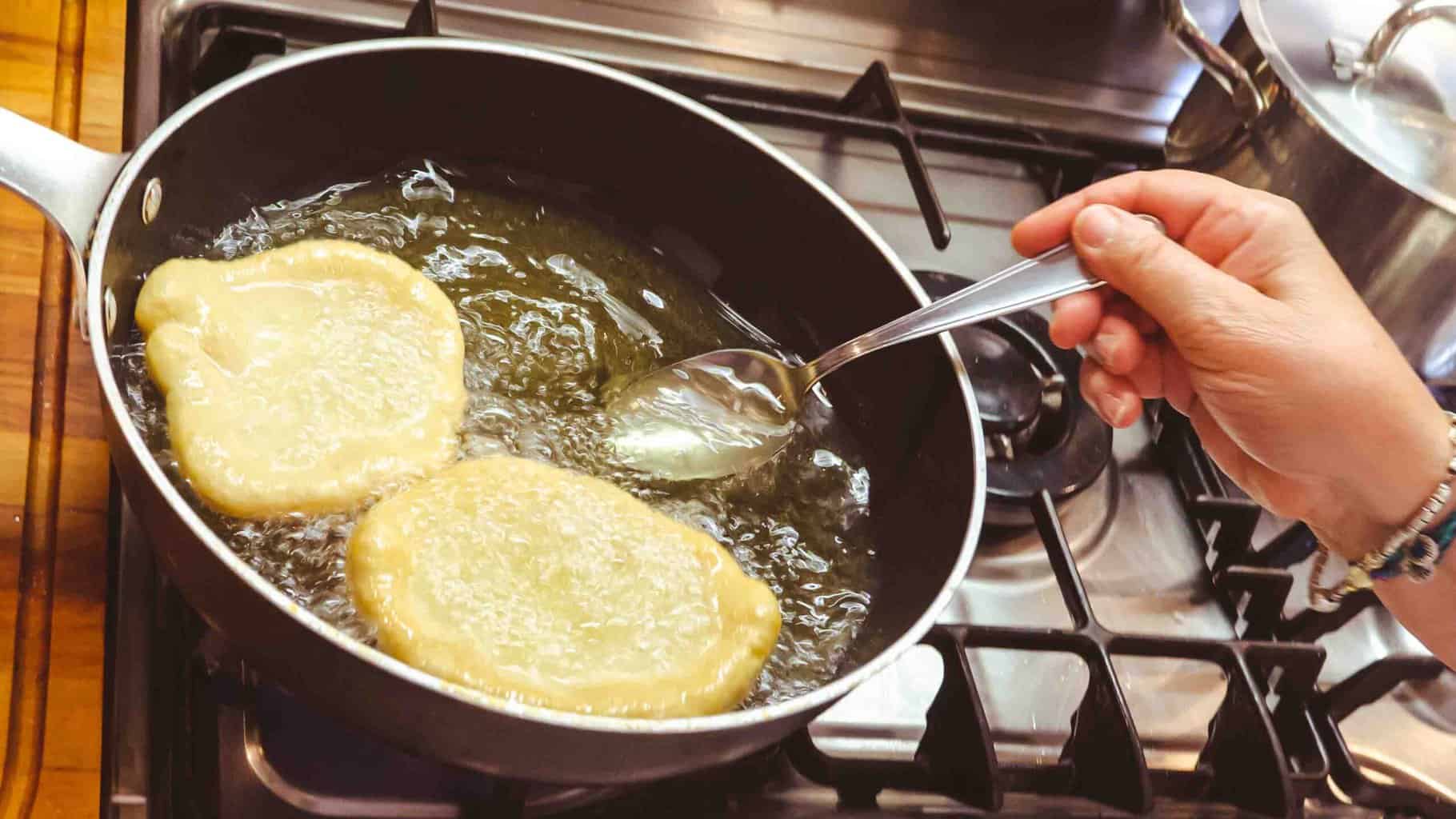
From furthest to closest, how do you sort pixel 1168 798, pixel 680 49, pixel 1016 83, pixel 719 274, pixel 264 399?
pixel 1016 83 < pixel 680 49 < pixel 719 274 < pixel 1168 798 < pixel 264 399

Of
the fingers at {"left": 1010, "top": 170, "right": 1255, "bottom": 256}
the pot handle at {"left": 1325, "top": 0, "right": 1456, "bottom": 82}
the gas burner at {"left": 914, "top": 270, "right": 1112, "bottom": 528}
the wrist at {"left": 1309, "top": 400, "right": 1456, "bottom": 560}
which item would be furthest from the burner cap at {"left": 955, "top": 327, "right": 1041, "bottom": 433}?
the pot handle at {"left": 1325, "top": 0, "right": 1456, "bottom": 82}

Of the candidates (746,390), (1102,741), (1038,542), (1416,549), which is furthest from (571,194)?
(1416,549)

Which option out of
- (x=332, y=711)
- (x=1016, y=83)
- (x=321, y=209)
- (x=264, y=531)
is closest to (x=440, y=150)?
(x=321, y=209)

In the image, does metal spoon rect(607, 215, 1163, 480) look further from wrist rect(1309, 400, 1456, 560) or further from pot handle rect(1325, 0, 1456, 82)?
pot handle rect(1325, 0, 1456, 82)

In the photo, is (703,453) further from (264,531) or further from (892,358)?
(264,531)

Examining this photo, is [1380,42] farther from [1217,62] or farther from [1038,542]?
[1038,542]

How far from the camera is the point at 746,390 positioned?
82cm

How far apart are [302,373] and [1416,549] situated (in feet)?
2.41

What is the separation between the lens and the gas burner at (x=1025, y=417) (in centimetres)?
86

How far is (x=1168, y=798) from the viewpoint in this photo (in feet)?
2.53

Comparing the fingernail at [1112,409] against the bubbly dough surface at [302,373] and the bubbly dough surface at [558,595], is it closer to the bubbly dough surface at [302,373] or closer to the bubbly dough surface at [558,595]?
the bubbly dough surface at [558,595]

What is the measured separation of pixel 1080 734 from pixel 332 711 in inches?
18.9

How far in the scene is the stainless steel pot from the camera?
34.7 inches

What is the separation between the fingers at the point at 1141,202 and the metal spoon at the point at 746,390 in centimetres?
4
